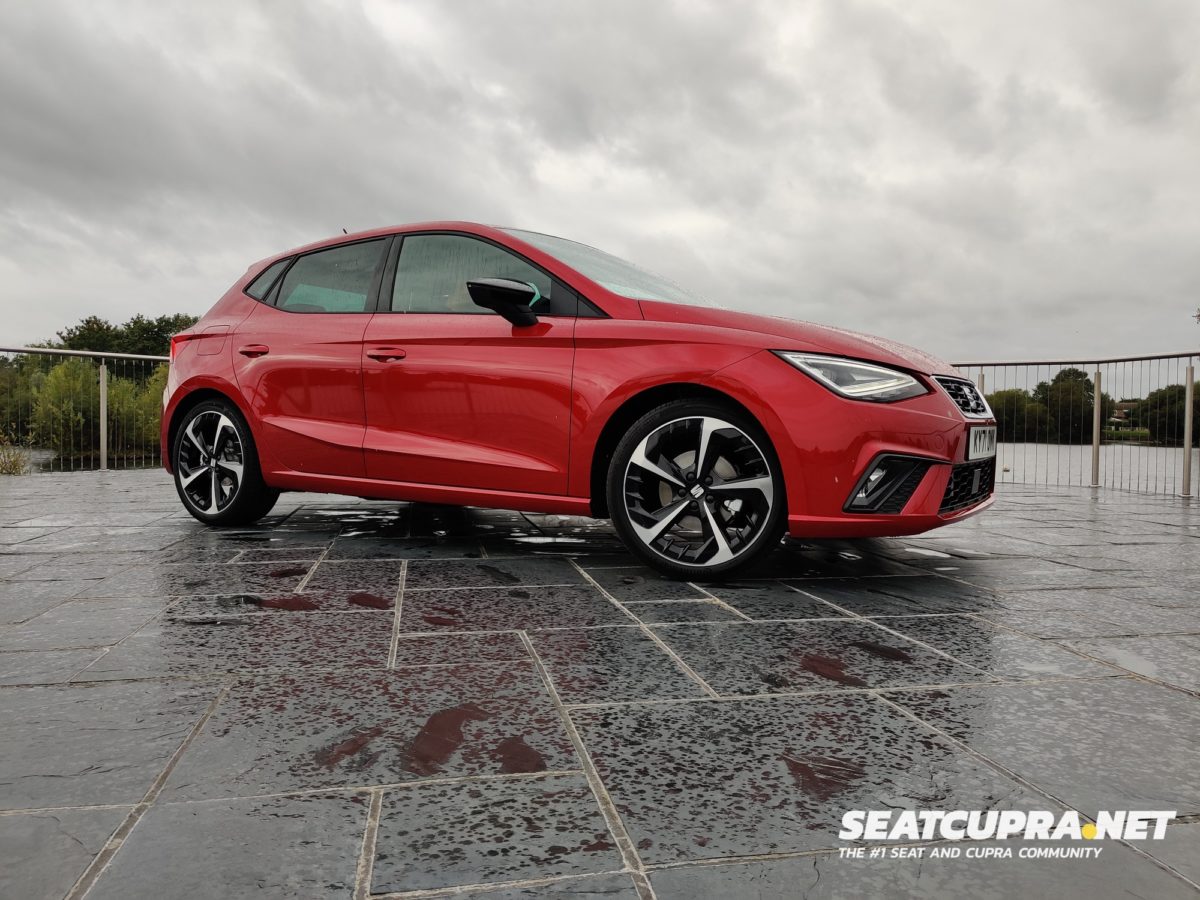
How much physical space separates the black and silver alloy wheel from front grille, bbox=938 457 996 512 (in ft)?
12.8

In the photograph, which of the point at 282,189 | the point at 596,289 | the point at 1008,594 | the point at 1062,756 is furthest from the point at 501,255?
the point at 282,189

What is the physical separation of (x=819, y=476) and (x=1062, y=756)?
1.77m

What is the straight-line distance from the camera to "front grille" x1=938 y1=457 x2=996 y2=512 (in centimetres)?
378

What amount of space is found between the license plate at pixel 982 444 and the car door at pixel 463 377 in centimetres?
179

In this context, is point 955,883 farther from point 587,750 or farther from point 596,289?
point 596,289

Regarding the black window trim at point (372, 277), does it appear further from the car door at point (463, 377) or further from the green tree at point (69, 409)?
the green tree at point (69, 409)

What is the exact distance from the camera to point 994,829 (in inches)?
60.3

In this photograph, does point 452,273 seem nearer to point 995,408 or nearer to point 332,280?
point 332,280

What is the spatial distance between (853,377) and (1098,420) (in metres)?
9.11

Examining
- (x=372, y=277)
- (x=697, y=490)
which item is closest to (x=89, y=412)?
(x=372, y=277)

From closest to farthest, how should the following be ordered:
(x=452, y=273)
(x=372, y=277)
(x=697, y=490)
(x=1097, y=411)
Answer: (x=697, y=490) < (x=452, y=273) < (x=372, y=277) < (x=1097, y=411)

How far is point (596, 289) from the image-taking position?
4.07 meters

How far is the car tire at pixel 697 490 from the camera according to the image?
12.0 ft

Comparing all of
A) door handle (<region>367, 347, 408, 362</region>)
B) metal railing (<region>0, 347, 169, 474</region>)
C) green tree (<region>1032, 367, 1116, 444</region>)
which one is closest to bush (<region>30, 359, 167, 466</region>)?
metal railing (<region>0, 347, 169, 474</region>)
